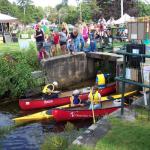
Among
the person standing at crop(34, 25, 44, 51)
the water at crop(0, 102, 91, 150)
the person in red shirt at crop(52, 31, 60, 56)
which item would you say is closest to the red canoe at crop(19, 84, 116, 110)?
the water at crop(0, 102, 91, 150)

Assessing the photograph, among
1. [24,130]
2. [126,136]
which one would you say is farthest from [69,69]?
[126,136]

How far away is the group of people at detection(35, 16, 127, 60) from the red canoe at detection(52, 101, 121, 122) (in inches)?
234

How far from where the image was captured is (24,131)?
14547 mm

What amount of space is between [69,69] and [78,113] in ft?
24.7

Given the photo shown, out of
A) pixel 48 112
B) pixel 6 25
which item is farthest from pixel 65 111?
pixel 6 25

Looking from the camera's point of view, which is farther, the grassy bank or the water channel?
the water channel

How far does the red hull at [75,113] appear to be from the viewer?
48.9ft

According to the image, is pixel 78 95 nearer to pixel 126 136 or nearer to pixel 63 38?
pixel 63 38

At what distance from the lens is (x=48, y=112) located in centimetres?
1595

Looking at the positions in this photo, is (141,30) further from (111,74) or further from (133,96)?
(111,74)

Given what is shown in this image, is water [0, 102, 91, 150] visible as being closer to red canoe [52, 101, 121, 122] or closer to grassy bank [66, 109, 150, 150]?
red canoe [52, 101, 121, 122]

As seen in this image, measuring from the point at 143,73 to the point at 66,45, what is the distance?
12494 mm

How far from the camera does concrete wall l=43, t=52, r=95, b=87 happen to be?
68.7ft

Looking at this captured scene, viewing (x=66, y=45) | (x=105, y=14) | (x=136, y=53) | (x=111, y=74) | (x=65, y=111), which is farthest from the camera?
(x=105, y=14)
